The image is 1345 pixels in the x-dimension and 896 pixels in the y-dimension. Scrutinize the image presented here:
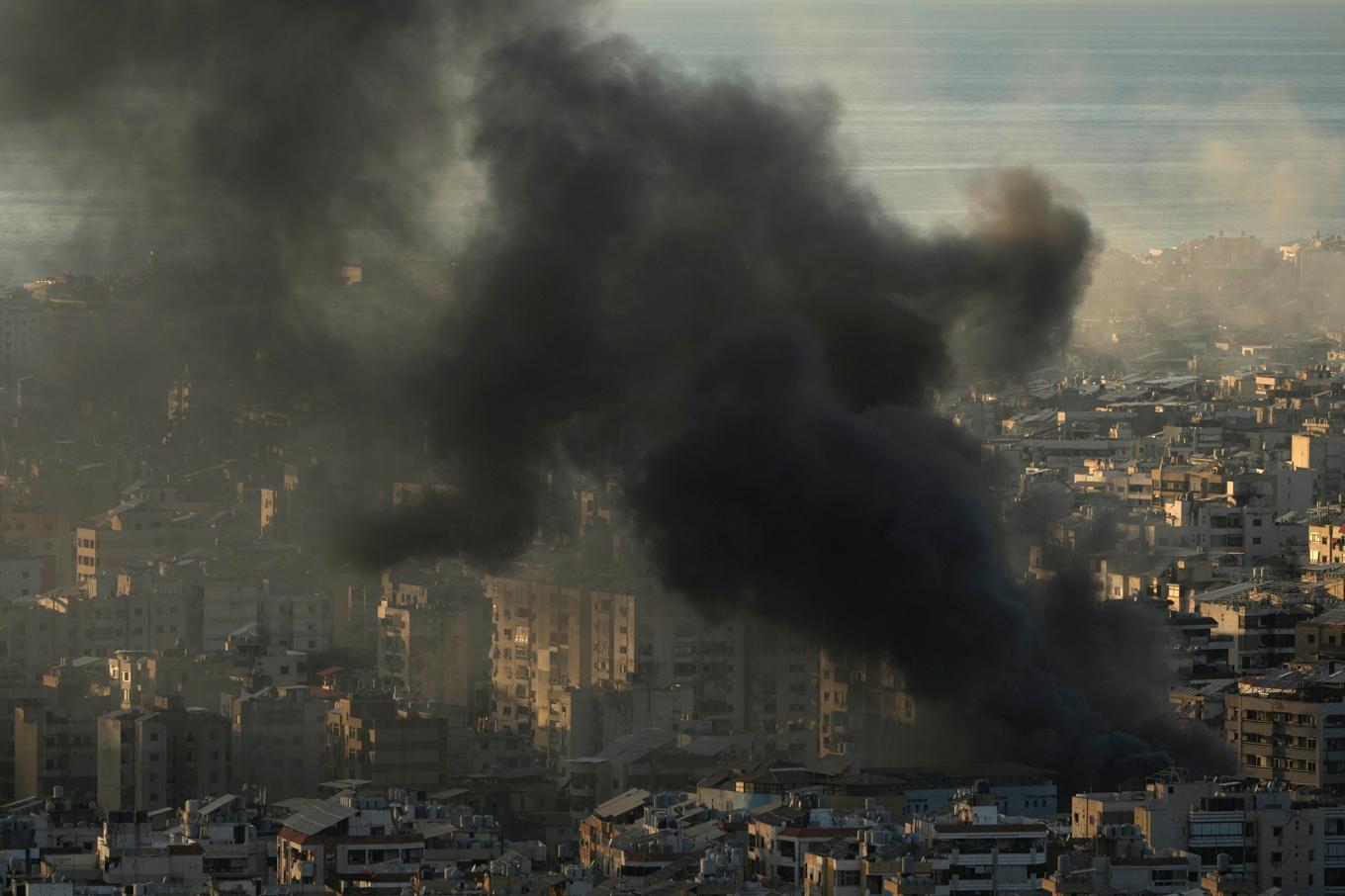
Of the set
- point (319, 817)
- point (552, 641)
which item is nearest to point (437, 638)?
point (552, 641)

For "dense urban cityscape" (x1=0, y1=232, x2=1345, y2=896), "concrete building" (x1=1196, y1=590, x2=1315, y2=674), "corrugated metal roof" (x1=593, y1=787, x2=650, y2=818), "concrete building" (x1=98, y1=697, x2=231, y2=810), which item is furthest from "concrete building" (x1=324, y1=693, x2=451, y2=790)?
"concrete building" (x1=1196, y1=590, x2=1315, y2=674)

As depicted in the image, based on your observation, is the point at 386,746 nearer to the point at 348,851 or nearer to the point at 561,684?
the point at 561,684

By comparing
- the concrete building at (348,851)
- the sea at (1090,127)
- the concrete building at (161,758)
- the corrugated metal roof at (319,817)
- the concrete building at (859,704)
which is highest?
the sea at (1090,127)

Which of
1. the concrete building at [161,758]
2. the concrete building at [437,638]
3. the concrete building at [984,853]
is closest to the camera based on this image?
the concrete building at [984,853]

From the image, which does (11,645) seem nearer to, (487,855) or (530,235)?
(530,235)

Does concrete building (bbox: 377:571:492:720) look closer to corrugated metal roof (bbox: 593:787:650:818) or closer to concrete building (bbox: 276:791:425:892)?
corrugated metal roof (bbox: 593:787:650:818)

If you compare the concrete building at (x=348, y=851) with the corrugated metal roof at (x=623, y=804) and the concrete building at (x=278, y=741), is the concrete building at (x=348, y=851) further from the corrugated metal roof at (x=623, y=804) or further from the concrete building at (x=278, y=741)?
the concrete building at (x=278, y=741)

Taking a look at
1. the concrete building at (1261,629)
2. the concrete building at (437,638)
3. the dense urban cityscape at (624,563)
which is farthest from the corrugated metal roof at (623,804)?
the concrete building at (1261,629)

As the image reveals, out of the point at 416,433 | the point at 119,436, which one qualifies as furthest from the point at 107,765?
the point at 119,436
